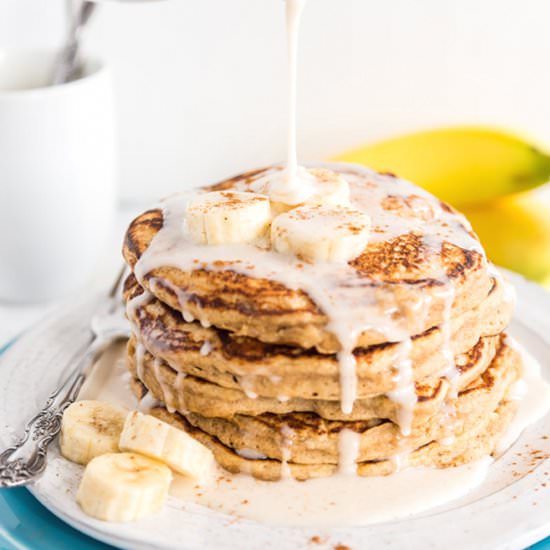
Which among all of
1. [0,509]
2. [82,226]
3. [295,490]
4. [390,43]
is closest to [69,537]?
[0,509]

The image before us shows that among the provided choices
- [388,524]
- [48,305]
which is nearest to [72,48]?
[48,305]

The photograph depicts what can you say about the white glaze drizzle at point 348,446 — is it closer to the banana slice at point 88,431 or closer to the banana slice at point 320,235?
the banana slice at point 320,235

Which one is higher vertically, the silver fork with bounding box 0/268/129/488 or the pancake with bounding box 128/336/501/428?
the pancake with bounding box 128/336/501/428

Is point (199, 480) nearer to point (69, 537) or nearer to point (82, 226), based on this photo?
point (69, 537)

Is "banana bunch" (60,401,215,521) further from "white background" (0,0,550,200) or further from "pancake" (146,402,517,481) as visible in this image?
"white background" (0,0,550,200)

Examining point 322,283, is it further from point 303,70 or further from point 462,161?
point 303,70

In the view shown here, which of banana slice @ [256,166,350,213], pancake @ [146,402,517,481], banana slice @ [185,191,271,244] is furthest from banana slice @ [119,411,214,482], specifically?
banana slice @ [256,166,350,213]

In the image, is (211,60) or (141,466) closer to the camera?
(141,466)

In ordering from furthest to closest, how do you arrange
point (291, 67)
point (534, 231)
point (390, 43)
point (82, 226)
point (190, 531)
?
point (390, 43) → point (534, 231) → point (82, 226) → point (291, 67) → point (190, 531)
